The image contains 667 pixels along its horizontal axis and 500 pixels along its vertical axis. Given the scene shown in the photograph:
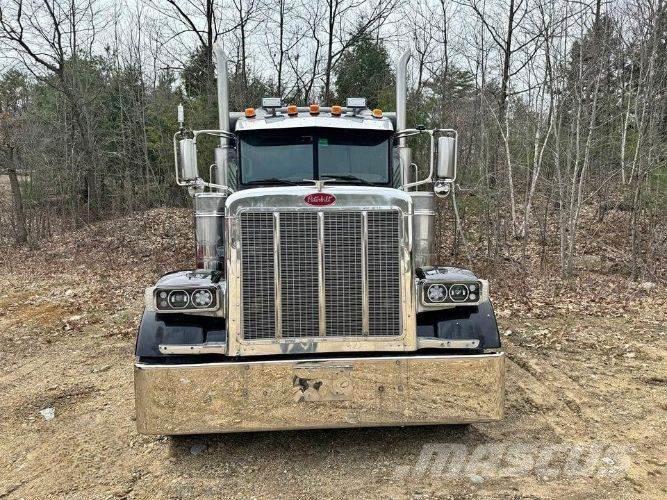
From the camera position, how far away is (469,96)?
16.1 m

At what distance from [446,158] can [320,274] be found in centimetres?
196

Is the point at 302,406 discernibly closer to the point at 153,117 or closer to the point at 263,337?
the point at 263,337

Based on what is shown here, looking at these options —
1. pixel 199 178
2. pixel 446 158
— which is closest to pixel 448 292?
pixel 446 158

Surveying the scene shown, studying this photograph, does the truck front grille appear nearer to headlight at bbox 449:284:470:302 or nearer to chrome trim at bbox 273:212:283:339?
chrome trim at bbox 273:212:283:339

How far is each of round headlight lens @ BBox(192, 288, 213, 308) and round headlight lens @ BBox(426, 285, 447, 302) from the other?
5.28 feet

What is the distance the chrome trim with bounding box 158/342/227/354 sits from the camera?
3.94m

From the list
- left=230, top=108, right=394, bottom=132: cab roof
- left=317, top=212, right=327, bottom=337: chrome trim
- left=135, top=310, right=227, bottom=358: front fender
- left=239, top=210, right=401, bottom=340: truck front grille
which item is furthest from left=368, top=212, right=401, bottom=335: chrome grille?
left=230, top=108, right=394, bottom=132: cab roof

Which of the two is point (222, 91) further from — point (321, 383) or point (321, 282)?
point (321, 383)

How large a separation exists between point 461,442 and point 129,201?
61.2 feet

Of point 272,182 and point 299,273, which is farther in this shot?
point 272,182

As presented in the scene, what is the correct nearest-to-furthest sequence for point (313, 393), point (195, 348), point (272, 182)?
point (313, 393) < point (195, 348) < point (272, 182)

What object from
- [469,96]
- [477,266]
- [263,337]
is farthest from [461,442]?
[469,96]

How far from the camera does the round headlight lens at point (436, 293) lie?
419 cm

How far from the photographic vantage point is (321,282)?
13.2 ft
